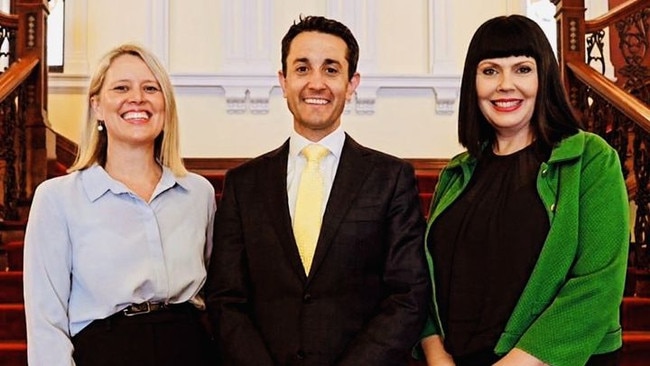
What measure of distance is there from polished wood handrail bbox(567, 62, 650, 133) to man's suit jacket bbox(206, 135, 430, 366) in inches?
82.1

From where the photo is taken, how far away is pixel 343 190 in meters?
2.33

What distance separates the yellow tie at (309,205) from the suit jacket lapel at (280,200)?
0.03 metres

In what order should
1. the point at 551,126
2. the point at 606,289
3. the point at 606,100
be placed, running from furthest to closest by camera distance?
the point at 606,100
the point at 551,126
the point at 606,289

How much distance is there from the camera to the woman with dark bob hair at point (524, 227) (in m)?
2.00

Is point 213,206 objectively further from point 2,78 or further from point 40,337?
point 2,78

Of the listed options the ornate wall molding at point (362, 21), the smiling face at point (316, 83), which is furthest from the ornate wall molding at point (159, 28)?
the smiling face at point (316, 83)

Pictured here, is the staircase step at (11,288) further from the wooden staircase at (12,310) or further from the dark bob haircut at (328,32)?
the dark bob haircut at (328,32)

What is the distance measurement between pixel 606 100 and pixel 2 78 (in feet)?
10.6

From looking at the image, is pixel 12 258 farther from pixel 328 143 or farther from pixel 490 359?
pixel 490 359

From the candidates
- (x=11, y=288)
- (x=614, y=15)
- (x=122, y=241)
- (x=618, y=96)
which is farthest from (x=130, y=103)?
(x=614, y=15)

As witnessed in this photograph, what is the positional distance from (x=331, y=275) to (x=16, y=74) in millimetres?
3073

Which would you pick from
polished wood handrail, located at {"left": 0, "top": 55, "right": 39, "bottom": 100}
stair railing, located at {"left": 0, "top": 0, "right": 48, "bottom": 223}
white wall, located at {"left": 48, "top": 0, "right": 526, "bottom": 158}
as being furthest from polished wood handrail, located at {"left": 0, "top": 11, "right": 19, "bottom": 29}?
white wall, located at {"left": 48, "top": 0, "right": 526, "bottom": 158}

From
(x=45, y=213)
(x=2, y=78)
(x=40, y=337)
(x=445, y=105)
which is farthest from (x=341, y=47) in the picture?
(x=445, y=105)

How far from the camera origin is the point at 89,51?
686cm
